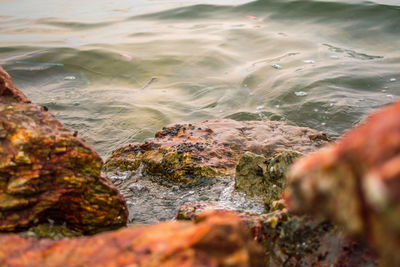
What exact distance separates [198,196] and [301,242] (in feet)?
5.80

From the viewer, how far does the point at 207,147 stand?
4.80 metres

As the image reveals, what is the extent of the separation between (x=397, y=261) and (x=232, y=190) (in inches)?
115

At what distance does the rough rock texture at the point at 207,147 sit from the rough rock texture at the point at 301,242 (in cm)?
176

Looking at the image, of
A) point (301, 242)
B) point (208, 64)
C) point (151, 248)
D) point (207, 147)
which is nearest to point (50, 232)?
point (151, 248)

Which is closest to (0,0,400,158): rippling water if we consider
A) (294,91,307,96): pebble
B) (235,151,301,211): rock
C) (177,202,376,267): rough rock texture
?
(294,91,307,96): pebble

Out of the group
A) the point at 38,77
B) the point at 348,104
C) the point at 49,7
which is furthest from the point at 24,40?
the point at 348,104

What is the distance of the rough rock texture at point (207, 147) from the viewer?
4461 mm

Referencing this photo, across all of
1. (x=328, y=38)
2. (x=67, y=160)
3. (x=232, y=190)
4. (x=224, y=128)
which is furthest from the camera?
(x=328, y=38)

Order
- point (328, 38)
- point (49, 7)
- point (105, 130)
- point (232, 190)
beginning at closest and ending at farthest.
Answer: point (232, 190), point (105, 130), point (328, 38), point (49, 7)

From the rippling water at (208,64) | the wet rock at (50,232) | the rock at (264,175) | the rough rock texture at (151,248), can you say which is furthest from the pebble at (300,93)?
the rough rock texture at (151,248)

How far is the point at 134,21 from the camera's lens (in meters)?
16.2

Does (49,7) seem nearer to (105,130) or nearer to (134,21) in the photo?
(134,21)

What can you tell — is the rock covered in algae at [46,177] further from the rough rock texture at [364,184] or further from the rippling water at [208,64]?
the rippling water at [208,64]

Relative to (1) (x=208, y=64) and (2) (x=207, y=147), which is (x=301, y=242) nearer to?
(2) (x=207, y=147)
